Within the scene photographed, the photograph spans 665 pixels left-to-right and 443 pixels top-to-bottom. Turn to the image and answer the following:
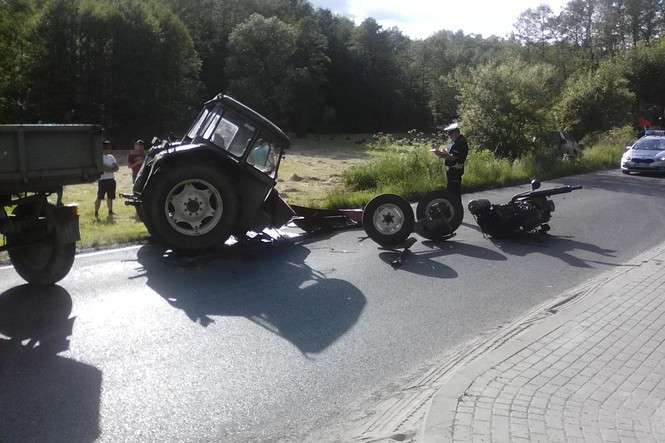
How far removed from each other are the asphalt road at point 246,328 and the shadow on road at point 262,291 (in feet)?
0.08

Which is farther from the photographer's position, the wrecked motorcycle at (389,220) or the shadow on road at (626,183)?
the shadow on road at (626,183)

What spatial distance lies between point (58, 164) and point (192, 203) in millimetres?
2432

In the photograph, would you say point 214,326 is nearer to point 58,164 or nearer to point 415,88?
point 58,164

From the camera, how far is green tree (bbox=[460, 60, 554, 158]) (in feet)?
75.8

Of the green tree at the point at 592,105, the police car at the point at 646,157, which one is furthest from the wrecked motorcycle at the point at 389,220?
the green tree at the point at 592,105

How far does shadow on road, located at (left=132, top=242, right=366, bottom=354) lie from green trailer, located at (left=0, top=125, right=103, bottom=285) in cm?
109

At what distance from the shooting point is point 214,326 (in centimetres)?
632

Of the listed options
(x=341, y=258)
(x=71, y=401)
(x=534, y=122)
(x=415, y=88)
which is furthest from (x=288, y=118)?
(x=71, y=401)

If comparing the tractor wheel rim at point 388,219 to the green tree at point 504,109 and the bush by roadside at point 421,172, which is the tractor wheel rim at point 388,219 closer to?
the bush by roadside at point 421,172

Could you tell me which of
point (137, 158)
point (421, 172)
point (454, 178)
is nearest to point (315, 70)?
point (421, 172)

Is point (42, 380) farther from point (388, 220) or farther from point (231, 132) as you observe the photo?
point (388, 220)

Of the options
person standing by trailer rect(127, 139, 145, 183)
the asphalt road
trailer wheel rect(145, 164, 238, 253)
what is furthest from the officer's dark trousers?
person standing by trailer rect(127, 139, 145, 183)

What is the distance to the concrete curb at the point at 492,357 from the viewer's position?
157 inches

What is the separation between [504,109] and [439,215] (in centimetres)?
1381
